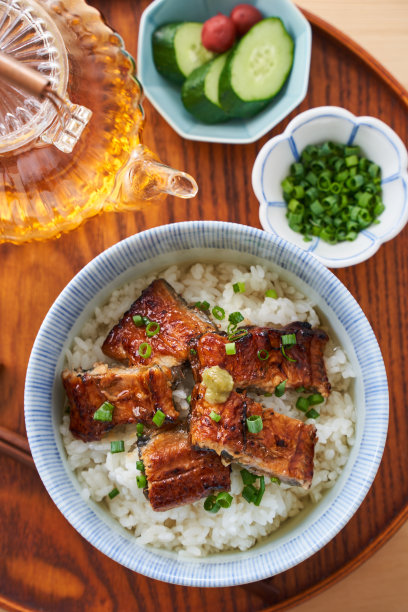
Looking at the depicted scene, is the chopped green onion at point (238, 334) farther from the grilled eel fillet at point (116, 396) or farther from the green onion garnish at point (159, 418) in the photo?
the green onion garnish at point (159, 418)

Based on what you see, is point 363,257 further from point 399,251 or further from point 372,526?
point 372,526

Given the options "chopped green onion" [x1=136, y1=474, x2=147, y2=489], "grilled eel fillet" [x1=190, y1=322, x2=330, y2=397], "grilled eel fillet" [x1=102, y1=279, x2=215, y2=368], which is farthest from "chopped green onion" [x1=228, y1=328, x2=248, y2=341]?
"chopped green onion" [x1=136, y1=474, x2=147, y2=489]

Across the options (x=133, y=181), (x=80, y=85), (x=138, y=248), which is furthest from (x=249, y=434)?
(x=80, y=85)

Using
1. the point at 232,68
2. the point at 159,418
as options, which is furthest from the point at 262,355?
the point at 232,68

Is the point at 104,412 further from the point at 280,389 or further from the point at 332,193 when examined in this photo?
the point at 332,193

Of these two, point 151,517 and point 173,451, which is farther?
point 151,517

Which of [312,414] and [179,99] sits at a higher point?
[179,99]
